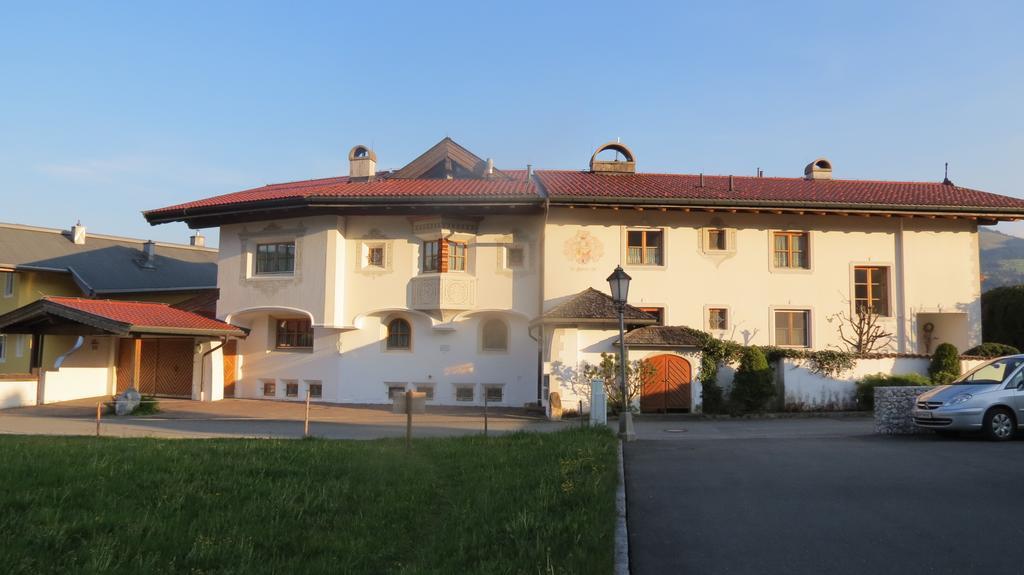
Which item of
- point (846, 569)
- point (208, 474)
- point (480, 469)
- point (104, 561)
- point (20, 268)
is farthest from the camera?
point (20, 268)

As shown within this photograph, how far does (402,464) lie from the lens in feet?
32.0

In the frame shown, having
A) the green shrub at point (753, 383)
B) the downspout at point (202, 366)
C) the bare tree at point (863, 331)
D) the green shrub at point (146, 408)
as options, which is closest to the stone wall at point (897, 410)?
the green shrub at point (753, 383)

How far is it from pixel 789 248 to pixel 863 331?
3521mm

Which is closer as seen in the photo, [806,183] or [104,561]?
[104,561]

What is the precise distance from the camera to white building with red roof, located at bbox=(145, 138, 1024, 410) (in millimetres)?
23703

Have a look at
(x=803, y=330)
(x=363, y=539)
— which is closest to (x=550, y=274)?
(x=803, y=330)

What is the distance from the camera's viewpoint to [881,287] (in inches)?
969

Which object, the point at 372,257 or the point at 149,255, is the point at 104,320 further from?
the point at 149,255

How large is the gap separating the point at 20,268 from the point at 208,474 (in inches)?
1194

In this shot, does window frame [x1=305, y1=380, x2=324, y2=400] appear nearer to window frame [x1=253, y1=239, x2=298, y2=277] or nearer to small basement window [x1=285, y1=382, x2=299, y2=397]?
small basement window [x1=285, y1=382, x2=299, y2=397]

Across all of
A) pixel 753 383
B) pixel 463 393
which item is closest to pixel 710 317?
pixel 753 383

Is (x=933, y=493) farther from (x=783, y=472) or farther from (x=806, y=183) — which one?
(x=806, y=183)

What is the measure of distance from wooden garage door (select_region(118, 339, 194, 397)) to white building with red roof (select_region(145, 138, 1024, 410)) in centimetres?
355

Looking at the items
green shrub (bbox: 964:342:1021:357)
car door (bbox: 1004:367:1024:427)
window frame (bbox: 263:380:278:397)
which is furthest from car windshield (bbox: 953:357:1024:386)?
window frame (bbox: 263:380:278:397)
